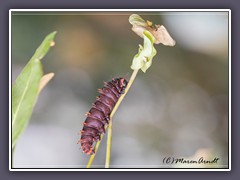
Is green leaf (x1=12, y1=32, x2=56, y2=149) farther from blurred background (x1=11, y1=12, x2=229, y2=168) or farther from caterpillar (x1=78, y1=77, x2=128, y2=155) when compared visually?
caterpillar (x1=78, y1=77, x2=128, y2=155)

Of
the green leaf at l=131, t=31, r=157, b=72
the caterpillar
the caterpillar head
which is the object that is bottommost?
the caterpillar

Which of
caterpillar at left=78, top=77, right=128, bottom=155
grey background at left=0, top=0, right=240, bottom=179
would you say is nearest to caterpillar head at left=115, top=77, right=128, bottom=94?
caterpillar at left=78, top=77, right=128, bottom=155

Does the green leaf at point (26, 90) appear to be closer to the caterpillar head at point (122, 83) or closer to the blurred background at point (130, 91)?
the blurred background at point (130, 91)

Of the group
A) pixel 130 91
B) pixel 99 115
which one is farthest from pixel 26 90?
pixel 130 91
